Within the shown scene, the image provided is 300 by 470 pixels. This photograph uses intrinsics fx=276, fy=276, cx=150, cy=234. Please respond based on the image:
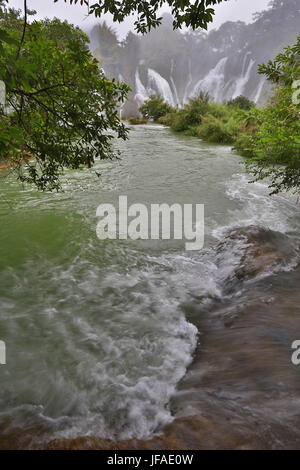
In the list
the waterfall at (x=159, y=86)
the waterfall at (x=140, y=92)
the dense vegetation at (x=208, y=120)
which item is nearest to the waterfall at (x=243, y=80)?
the waterfall at (x=159, y=86)

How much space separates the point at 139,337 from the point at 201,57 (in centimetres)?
8709

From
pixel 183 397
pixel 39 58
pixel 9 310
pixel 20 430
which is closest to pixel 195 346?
pixel 183 397

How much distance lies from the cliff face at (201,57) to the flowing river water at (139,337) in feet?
163

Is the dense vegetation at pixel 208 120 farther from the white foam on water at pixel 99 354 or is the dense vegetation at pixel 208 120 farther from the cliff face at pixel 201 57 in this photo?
the cliff face at pixel 201 57

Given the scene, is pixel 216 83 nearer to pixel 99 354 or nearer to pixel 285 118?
pixel 285 118

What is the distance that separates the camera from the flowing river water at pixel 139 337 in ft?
7.36

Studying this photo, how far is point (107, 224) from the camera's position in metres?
6.65

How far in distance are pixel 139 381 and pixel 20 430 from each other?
43.3 inches

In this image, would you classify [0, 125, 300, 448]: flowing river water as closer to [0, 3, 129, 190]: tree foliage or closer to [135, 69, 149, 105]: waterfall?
[0, 3, 129, 190]: tree foliage

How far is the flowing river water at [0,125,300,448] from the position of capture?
2.24 meters

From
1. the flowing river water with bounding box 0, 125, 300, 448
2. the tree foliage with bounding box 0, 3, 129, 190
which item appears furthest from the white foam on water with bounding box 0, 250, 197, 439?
the tree foliage with bounding box 0, 3, 129, 190

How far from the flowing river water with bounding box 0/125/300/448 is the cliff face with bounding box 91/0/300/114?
163ft

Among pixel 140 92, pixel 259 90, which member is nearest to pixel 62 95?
pixel 259 90

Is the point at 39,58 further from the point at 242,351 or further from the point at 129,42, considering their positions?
the point at 129,42
